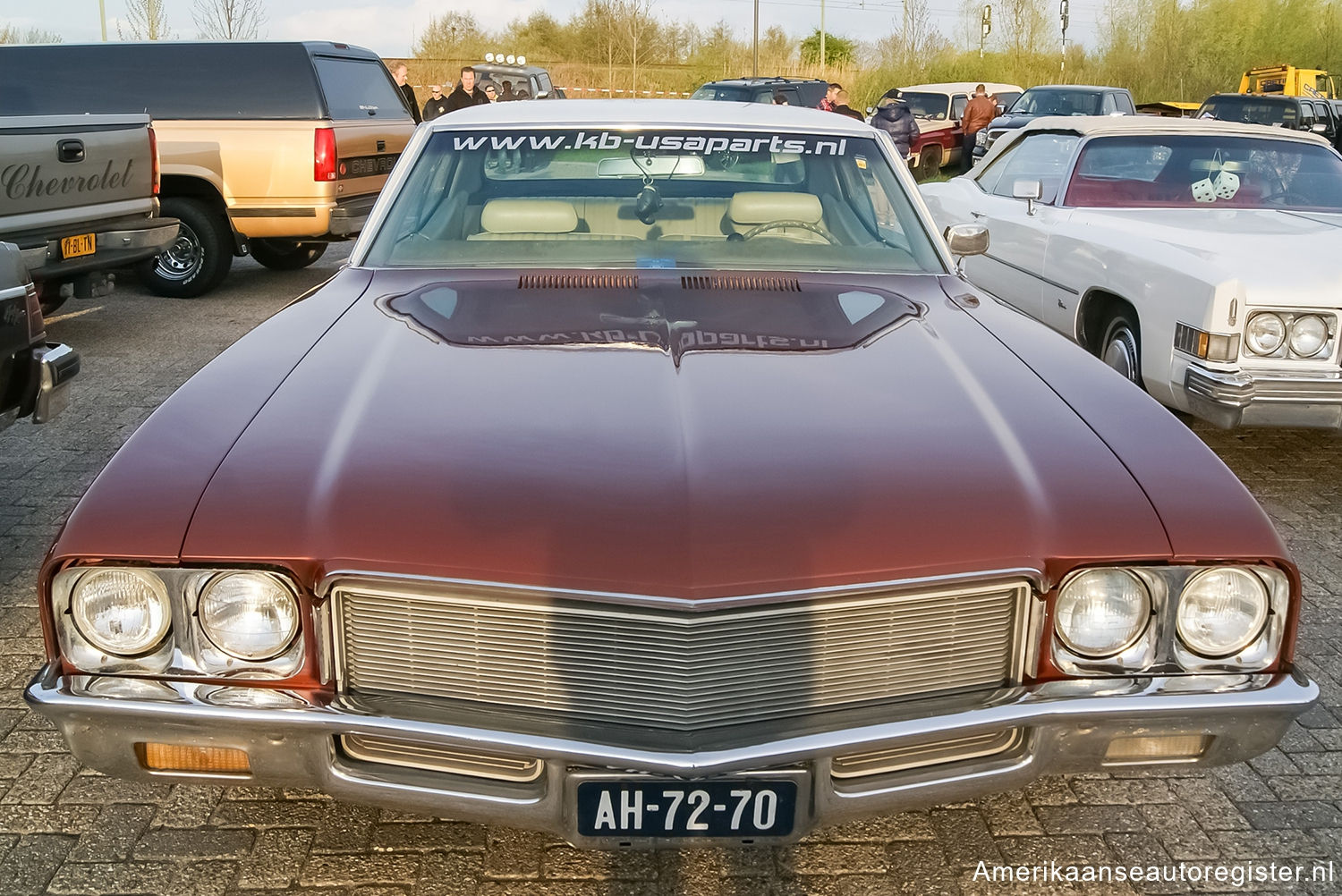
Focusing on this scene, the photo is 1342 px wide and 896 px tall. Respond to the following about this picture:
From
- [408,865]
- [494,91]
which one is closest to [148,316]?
[408,865]

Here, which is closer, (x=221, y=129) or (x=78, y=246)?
(x=78, y=246)

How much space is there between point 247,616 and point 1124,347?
467 cm

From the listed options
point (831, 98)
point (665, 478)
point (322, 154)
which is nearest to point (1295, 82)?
point (831, 98)

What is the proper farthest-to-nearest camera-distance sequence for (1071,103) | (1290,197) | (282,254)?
1. (1071,103)
2. (282,254)
3. (1290,197)

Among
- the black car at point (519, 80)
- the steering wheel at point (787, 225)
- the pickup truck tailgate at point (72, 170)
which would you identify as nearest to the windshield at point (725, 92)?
the black car at point (519, 80)

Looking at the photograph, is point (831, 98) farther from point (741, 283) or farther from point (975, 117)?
point (741, 283)

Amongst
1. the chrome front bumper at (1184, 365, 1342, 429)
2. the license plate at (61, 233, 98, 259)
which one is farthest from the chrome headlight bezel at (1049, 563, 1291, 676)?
Answer: the license plate at (61, 233, 98, 259)

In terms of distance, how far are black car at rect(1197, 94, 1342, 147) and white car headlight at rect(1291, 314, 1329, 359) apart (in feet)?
54.2

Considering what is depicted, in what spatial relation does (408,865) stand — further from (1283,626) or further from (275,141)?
(275,141)

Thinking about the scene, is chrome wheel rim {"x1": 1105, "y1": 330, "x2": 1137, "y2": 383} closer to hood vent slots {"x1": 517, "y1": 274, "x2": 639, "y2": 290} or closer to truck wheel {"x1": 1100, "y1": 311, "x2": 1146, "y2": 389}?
truck wheel {"x1": 1100, "y1": 311, "x2": 1146, "y2": 389}

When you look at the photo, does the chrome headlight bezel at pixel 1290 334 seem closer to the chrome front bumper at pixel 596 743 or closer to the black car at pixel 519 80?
the chrome front bumper at pixel 596 743

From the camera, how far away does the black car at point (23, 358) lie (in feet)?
13.9

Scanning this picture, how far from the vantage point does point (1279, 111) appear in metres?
20.1

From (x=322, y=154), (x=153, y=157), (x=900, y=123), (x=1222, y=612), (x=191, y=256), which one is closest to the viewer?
(x=1222, y=612)
